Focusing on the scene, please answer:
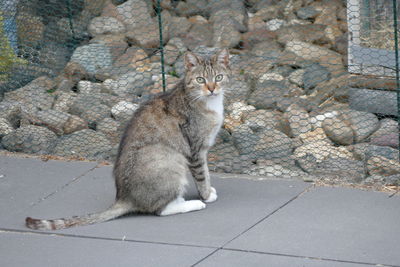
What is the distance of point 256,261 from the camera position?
4.85m

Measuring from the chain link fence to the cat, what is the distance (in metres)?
1.14

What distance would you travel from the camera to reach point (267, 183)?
654cm

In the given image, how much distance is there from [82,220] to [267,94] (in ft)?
13.5

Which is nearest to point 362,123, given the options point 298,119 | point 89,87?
point 298,119

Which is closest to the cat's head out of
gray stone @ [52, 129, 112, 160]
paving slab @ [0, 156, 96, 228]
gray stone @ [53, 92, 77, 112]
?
paving slab @ [0, 156, 96, 228]

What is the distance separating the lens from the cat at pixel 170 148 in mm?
5715

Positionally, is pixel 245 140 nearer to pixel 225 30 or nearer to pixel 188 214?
pixel 188 214

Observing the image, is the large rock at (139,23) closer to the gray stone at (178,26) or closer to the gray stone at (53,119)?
the gray stone at (178,26)

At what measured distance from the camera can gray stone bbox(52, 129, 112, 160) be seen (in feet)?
25.6

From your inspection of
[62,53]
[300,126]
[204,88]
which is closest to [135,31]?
[62,53]

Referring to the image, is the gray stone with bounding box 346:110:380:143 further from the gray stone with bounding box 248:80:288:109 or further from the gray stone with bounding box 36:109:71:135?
the gray stone with bounding box 36:109:71:135

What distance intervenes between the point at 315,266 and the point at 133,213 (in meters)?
1.88

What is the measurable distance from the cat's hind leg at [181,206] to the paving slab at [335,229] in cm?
66

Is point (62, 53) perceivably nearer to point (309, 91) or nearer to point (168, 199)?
point (309, 91)
